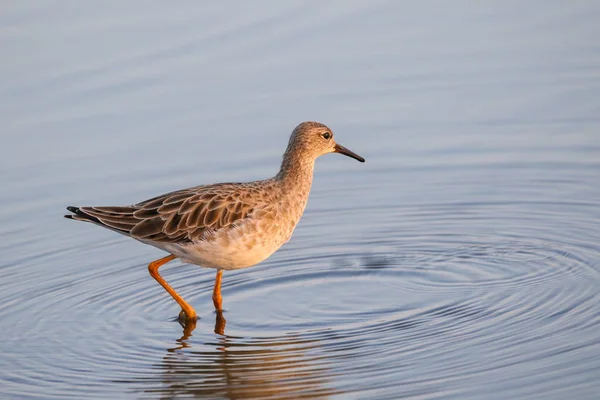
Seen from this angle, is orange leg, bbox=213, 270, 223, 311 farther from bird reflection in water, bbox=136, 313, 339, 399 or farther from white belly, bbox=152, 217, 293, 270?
bird reflection in water, bbox=136, 313, 339, 399

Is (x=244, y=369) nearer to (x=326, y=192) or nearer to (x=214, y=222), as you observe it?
(x=214, y=222)

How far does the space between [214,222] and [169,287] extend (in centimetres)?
78

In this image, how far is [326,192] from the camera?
47.4ft

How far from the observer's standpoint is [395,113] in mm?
15633

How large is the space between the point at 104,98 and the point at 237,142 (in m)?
2.11

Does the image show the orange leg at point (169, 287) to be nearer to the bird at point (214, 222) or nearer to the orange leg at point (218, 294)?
the bird at point (214, 222)

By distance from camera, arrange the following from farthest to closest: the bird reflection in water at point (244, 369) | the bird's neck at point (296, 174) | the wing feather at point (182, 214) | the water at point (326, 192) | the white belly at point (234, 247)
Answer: the bird's neck at point (296, 174) → the wing feather at point (182, 214) → the white belly at point (234, 247) → the water at point (326, 192) → the bird reflection in water at point (244, 369)

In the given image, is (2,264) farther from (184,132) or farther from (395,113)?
(395,113)

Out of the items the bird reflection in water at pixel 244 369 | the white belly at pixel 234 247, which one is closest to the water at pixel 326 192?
the bird reflection in water at pixel 244 369

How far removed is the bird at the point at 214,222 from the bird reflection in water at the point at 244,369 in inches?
36.1

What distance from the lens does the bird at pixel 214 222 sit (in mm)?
11531

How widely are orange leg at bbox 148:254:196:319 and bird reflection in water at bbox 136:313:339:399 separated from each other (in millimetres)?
596

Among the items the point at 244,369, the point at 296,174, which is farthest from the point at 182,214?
the point at 244,369

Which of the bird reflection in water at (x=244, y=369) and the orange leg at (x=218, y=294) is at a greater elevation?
the orange leg at (x=218, y=294)
